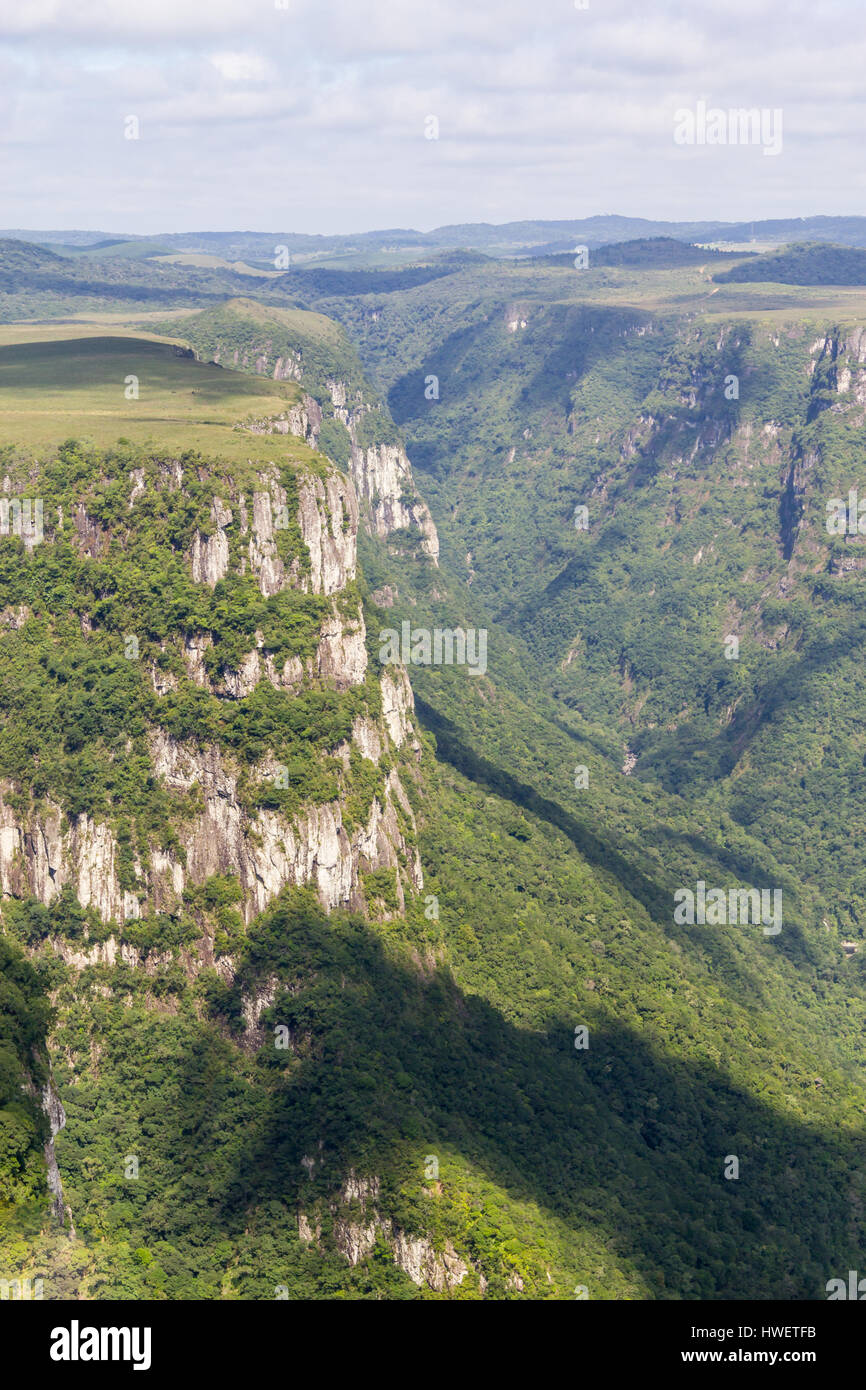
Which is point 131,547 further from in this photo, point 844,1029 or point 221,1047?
point 844,1029

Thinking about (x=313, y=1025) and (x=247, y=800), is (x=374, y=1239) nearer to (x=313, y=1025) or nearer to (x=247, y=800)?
(x=313, y=1025)

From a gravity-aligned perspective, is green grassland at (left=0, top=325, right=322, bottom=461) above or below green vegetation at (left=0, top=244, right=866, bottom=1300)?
above

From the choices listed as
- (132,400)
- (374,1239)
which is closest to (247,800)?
(374,1239)

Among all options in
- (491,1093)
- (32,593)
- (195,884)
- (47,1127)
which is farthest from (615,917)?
(47,1127)

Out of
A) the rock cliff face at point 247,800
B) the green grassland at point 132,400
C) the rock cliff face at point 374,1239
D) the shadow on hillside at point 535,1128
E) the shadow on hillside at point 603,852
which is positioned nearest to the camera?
the rock cliff face at point 374,1239

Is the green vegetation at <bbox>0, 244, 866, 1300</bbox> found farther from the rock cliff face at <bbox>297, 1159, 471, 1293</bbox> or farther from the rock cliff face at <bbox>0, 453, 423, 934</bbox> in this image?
the rock cliff face at <bbox>0, 453, 423, 934</bbox>

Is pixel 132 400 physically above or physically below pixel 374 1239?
above

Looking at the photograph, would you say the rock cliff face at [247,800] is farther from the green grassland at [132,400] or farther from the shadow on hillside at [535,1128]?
the green grassland at [132,400]

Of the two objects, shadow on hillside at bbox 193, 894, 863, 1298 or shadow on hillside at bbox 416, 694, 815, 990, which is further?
shadow on hillside at bbox 416, 694, 815, 990

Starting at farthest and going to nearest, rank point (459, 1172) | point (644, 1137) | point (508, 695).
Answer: point (508, 695), point (644, 1137), point (459, 1172)

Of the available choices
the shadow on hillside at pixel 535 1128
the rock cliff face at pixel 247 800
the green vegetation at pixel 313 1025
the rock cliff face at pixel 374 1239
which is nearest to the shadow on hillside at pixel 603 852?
the green vegetation at pixel 313 1025

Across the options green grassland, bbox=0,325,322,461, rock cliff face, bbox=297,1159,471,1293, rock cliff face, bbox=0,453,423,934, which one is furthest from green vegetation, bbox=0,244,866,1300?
green grassland, bbox=0,325,322,461
